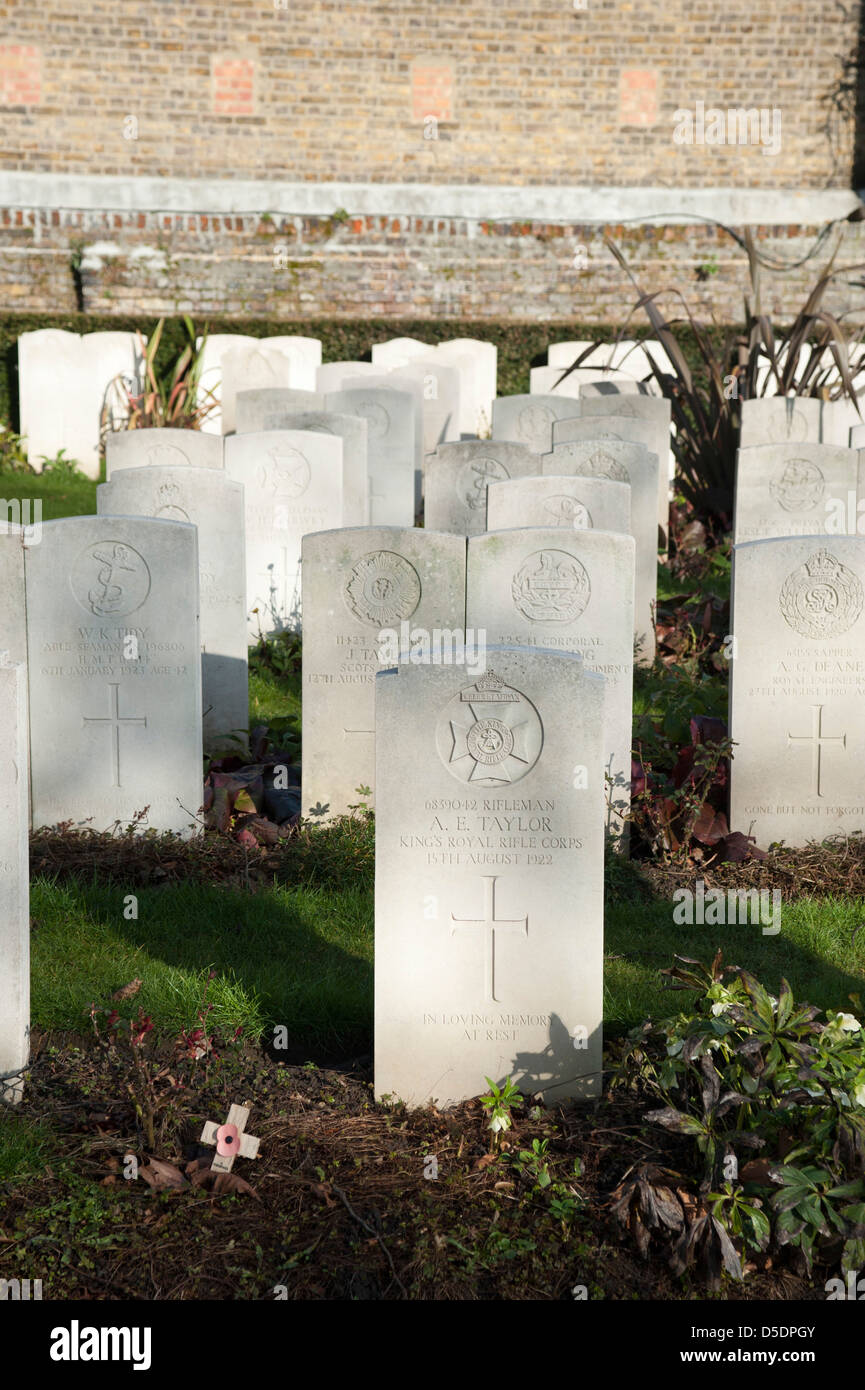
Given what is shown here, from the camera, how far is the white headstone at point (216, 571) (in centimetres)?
655

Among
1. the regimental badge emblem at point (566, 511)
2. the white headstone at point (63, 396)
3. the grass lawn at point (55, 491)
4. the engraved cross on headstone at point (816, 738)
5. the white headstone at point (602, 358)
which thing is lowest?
the engraved cross on headstone at point (816, 738)

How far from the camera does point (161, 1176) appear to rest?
3.17 meters

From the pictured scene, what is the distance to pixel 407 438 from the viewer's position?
10516 mm

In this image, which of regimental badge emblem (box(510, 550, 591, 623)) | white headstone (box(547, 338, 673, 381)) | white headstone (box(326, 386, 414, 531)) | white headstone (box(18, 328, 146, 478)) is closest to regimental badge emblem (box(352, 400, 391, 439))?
white headstone (box(326, 386, 414, 531))

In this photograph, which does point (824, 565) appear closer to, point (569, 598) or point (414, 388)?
point (569, 598)

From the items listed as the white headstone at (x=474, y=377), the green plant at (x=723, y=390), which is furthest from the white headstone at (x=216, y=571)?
the white headstone at (x=474, y=377)

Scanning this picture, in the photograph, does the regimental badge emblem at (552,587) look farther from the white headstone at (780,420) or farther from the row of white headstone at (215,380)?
the row of white headstone at (215,380)

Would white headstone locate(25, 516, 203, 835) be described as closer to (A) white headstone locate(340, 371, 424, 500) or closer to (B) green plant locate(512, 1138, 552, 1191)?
(B) green plant locate(512, 1138, 552, 1191)

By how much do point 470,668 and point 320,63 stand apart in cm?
1816

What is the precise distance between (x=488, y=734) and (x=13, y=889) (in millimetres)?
1309

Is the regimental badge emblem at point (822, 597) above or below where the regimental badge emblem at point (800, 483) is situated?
below

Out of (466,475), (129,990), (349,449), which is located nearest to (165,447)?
(349,449)

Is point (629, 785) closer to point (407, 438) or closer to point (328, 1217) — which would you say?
point (328, 1217)

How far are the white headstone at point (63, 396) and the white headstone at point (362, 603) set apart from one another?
27.8ft
